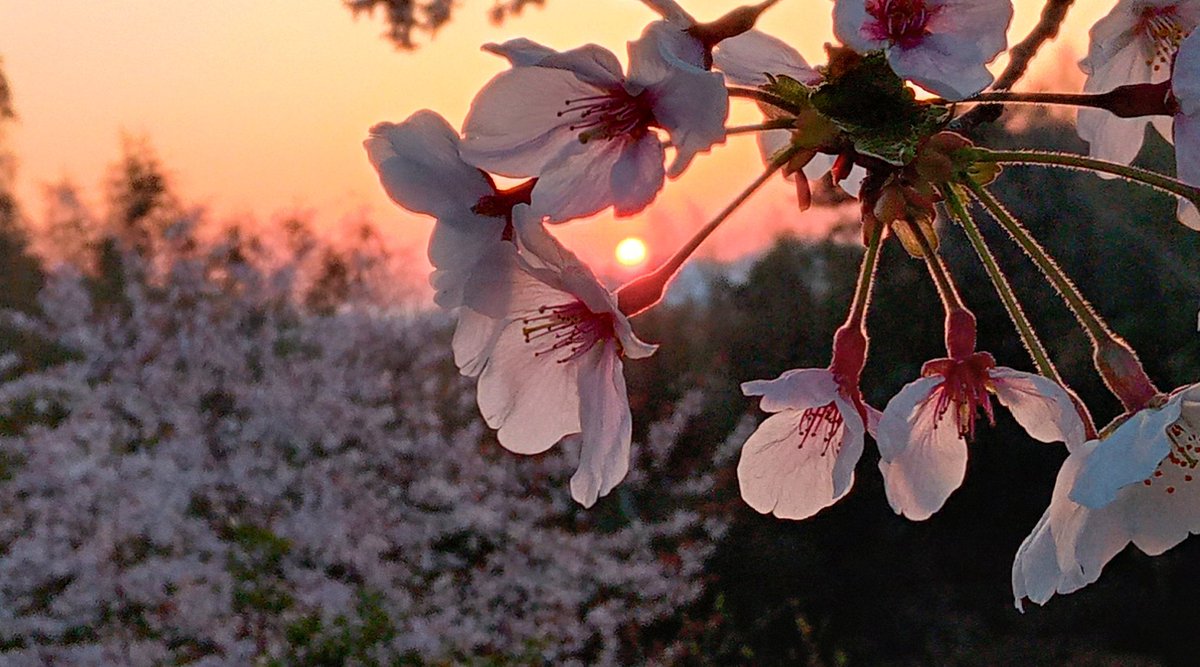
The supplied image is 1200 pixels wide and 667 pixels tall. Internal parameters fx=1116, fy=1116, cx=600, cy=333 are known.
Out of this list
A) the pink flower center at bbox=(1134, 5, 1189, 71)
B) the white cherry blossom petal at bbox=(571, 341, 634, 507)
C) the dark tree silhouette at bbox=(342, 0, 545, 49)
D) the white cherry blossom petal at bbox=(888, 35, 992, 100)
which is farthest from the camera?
the dark tree silhouette at bbox=(342, 0, 545, 49)

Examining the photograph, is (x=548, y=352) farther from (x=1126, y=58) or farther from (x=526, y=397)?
(x=1126, y=58)

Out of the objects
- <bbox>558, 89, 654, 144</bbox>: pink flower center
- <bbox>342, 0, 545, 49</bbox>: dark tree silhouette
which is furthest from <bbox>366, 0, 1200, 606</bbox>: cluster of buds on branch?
<bbox>342, 0, 545, 49</bbox>: dark tree silhouette

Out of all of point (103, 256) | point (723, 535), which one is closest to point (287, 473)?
point (723, 535)

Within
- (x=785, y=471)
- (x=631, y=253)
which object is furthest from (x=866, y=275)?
(x=631, y=253)

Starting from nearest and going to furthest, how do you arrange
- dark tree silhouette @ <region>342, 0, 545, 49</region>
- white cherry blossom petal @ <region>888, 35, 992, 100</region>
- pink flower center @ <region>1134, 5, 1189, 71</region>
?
1. white cherry blossom petal @ <region>888, 35, 992, 100</region>
2. pink flower center @ <region>1134, 5, 1189, 71</region>
3. dark tree silhouette @ <region>342, 0, 545, 49</region>

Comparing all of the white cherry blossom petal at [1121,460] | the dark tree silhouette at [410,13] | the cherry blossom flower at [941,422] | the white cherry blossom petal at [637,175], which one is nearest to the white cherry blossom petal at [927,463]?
the cherry blossom flower at [941,422]

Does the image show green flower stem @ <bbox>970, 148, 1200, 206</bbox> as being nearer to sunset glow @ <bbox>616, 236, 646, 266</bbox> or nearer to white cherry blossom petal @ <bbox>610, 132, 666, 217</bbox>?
white cherry blossom petal @ <bbox>610, 132, 666, 217</bbox>

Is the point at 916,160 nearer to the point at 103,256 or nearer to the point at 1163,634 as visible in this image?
the point at 1163,634
